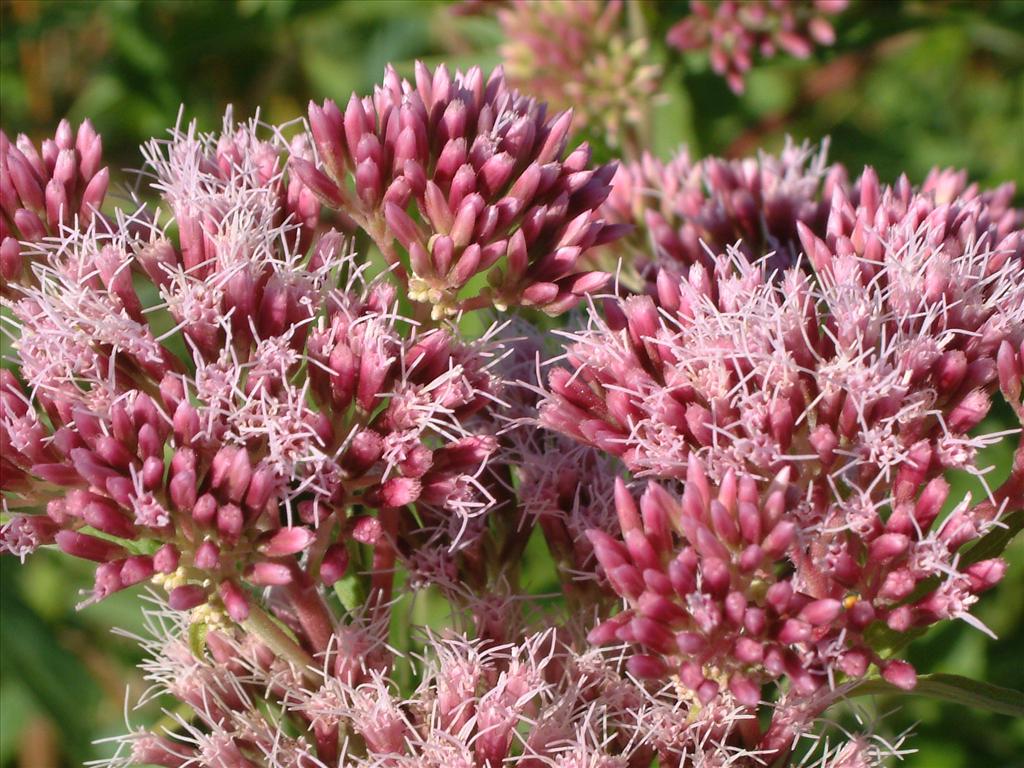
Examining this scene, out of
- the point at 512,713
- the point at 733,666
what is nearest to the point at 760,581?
the point at 733,666

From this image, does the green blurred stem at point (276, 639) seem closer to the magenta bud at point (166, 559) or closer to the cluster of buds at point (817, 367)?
the magenta bud at point (166, 559)

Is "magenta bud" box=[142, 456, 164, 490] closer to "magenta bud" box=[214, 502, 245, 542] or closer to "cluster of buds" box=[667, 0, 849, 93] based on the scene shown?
"magenta bud" box=[214, 502, 245, 542]

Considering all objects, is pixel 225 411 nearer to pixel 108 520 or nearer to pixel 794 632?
pixel 108 520

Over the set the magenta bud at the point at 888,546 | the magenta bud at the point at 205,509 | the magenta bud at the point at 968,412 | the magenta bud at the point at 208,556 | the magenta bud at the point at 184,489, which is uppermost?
the magenta bud at the point at 184,489

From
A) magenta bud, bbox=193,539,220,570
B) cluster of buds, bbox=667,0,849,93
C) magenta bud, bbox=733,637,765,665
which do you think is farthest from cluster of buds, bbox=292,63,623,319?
cluster of buds, bbox=667,0,849,93

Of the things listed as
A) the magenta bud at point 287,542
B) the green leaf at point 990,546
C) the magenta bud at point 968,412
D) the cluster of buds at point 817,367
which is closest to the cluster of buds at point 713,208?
the cluster of buds at point 817,367

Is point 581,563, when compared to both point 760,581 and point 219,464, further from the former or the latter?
point 219,464

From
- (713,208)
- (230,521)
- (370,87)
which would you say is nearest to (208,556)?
(230,521)
